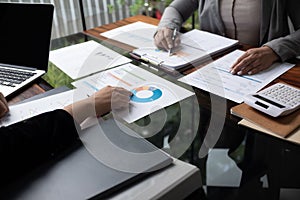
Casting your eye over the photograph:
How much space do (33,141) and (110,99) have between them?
29 cm

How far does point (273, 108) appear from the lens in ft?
2.78

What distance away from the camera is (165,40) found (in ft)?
4.43

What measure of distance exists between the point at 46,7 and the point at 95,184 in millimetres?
799

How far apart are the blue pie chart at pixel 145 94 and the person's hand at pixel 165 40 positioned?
12.4 inches

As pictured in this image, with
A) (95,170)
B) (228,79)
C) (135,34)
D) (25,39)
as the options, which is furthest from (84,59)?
(95,170)

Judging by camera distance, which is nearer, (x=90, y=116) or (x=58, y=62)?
(x=90, y=116)

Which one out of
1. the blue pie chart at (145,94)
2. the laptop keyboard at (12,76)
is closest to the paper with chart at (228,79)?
the blue pie chart at (145,94)

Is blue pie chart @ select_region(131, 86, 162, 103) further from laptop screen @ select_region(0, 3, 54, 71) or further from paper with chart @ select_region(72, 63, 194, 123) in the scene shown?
laptop screen @ select_region(0, 3, 54, 71)

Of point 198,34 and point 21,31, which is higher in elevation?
point 21,31

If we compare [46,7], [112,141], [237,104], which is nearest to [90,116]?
[112,141]

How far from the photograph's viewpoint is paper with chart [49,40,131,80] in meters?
1.25

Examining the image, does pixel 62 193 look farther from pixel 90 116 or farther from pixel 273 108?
pixel 273 108

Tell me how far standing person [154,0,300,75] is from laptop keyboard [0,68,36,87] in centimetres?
55

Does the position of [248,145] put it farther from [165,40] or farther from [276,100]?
[165,40]
